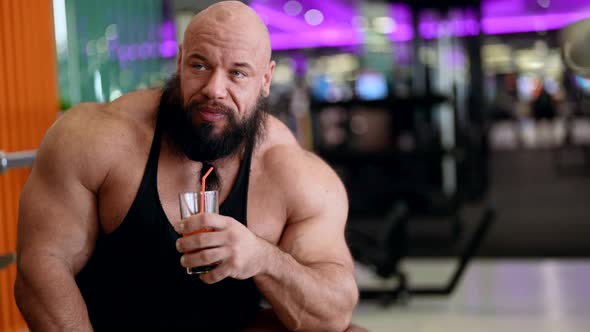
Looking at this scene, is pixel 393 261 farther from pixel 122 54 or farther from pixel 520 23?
pixel 520 23

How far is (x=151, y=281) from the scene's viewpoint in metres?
1.90

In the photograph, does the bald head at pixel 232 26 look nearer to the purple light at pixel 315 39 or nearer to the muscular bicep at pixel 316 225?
the muscular bicep at pixel 316 225

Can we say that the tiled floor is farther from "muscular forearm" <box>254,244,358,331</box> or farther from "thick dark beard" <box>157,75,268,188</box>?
"thick dark beard" <box>157,75,268,188</box>

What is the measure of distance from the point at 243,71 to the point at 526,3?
37.2 ft

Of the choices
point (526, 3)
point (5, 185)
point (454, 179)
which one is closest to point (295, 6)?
point (526, 3)

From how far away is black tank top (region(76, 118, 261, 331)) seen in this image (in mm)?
1843

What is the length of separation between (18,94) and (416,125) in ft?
17.3

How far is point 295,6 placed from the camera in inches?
498

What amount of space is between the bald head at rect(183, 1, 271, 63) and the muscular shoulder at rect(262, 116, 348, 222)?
0.27m

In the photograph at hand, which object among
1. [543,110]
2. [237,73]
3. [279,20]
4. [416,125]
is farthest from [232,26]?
[279,20]

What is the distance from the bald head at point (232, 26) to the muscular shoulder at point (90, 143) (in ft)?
0.85

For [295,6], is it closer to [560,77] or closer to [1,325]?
[560,77]

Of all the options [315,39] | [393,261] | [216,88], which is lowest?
[393,261]

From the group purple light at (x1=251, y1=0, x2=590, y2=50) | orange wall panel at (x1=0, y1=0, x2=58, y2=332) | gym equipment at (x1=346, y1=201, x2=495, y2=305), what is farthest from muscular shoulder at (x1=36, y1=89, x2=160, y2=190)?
purple light at (x1=251, y1=0, x2=590, y2=50)
